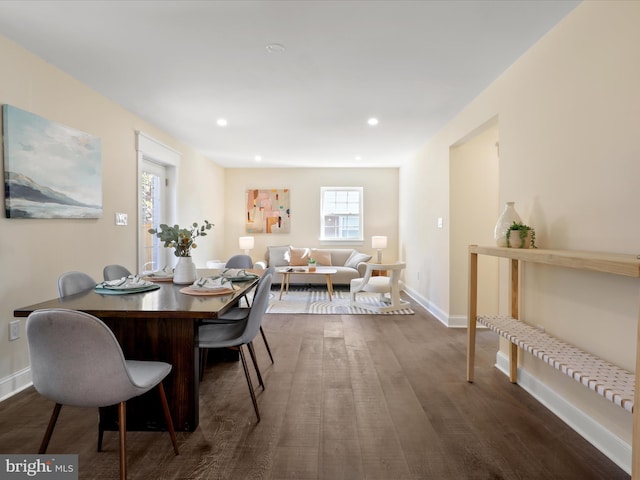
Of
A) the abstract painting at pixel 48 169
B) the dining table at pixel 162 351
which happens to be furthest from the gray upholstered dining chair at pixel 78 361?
the abstract painting at pixel 48 169

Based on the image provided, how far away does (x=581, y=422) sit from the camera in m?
1.92

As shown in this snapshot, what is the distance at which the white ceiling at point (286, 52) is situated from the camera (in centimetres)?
201

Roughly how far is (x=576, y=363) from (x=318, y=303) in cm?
382

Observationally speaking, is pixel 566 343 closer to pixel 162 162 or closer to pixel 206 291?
pixel 206 291

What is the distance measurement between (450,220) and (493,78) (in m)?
1.59

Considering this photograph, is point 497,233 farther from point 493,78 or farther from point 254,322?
point 254,322

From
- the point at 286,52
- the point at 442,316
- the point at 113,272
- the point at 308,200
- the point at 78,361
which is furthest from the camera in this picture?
the point at 308,200

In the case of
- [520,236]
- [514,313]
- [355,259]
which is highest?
[520,236]

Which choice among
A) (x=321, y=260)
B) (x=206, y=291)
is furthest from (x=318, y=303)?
(x=206, y=291)

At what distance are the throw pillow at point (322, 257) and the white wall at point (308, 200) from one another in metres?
0.44

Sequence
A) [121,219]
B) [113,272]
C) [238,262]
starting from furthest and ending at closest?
[238,262] → [121,219] → [113,272]

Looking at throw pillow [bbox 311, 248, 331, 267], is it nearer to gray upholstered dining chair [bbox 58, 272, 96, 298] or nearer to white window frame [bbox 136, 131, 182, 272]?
white window frame [bbox 136, 131, 182, 272]

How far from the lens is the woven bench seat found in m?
1.38

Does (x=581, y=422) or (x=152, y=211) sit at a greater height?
(x=152, y=211)
